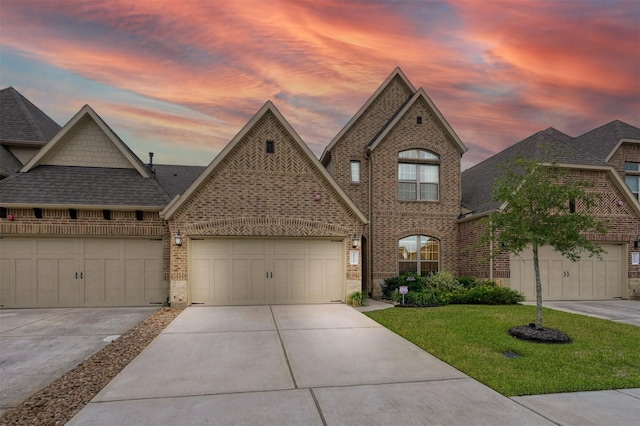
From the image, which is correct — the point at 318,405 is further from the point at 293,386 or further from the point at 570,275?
the point at 570,275

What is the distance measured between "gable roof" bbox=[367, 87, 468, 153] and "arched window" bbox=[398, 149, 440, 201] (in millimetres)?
1165

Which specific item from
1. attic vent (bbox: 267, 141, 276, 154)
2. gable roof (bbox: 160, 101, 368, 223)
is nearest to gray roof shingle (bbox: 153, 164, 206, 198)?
gable roof (bbox: 160, 101, 368, 223)

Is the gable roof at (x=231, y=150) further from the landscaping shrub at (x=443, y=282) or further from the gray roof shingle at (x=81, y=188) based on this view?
the landscaping shrub at (x=443, y=282)

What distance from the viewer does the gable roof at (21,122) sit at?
1449 centimetres

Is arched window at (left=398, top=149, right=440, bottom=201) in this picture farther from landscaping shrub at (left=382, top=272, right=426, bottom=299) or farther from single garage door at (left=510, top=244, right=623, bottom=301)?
single garage door at (left=510, top=244, right=623, bottom=301)

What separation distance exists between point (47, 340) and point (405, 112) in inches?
581

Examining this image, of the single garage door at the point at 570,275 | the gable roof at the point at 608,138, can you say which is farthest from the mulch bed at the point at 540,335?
the gable roof at the point at 608,138

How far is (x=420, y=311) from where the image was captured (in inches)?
445

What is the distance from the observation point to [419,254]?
15805mm

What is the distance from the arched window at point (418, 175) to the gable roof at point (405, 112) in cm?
117

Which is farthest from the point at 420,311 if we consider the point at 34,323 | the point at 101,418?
the point at 34,323

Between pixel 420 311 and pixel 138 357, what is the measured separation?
820cm

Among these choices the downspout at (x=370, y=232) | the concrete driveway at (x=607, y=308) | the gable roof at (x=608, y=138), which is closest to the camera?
the concrete driveway at (x=607, y=308)

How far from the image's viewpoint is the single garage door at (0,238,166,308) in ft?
38.8
